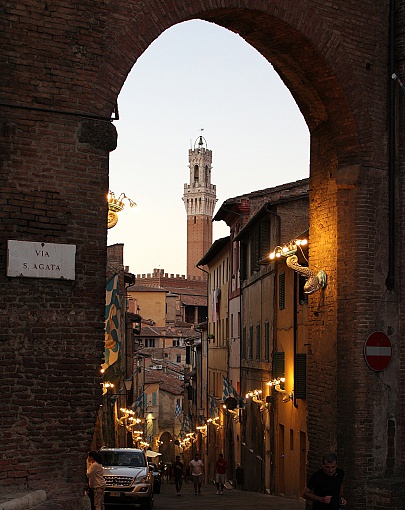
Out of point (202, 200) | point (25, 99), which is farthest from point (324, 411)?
point (202, 200)

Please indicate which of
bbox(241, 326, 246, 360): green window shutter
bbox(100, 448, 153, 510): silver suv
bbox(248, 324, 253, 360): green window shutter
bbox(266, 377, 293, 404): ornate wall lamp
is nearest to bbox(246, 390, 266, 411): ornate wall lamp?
bbox(266, 377, 293, 404): ornate wall lamp

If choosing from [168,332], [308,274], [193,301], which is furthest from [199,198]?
[308,274]

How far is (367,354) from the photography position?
1357 centimetres

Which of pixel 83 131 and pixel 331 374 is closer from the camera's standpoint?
pixel 83 131

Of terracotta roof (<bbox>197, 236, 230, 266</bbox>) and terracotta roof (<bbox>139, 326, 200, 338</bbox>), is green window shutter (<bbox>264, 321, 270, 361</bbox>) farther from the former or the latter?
terracotta roof (<bbox>139, 326, 200, 338</bbox>)

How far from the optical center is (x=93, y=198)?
11.4m

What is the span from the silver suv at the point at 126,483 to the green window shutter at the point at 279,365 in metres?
5.30

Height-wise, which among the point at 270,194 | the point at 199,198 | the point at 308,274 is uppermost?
the point at 199,198

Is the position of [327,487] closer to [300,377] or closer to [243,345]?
[300,377]

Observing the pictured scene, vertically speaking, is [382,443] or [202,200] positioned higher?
[202,200]

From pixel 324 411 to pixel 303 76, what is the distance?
15.6 ft

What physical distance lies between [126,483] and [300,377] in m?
4.26

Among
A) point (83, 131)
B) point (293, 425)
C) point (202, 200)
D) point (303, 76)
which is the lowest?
point (293, 425)

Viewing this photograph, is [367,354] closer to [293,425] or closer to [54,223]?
[54,223]
